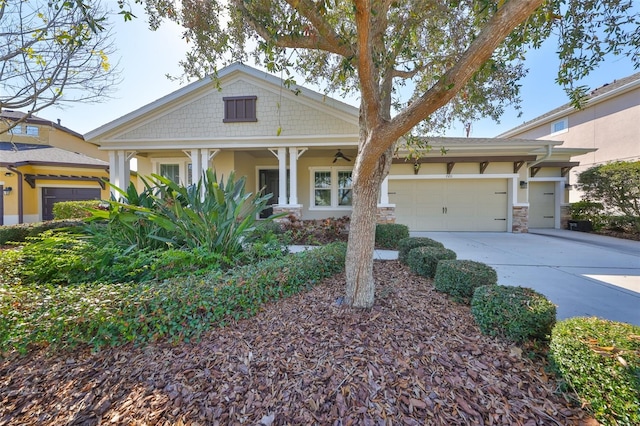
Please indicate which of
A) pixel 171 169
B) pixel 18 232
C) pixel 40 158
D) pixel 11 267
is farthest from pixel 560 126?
pixel 40 158

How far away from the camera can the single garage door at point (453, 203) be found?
9.79 metres

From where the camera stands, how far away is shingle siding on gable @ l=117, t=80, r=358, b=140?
8.48 metres

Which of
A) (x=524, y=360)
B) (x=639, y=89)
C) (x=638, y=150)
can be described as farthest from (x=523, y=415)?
(x=639, y=89)

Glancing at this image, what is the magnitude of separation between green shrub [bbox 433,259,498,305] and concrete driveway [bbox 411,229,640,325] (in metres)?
0.92

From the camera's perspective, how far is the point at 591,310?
3203mm

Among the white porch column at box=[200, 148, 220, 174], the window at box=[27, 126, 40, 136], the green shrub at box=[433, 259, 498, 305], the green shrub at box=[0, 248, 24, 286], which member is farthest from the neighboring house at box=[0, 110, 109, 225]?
A: the green shrub at box=[433, 259, 498, 305]

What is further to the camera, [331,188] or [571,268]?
[331,188]

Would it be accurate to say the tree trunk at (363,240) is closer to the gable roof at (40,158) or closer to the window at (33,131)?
the gable roof at (40,158)

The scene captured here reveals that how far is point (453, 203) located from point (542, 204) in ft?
14.3

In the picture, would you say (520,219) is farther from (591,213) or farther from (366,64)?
(366,64)

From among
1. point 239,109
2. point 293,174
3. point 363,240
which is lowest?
point 363,240

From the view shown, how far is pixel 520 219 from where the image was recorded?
955 cm

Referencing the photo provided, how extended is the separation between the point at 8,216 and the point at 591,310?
20.5 metres

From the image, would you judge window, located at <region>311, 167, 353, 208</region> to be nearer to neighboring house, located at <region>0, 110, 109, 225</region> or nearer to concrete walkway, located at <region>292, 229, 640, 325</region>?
concrete walkway, located at <region>292, 229, 640, 325</region>
